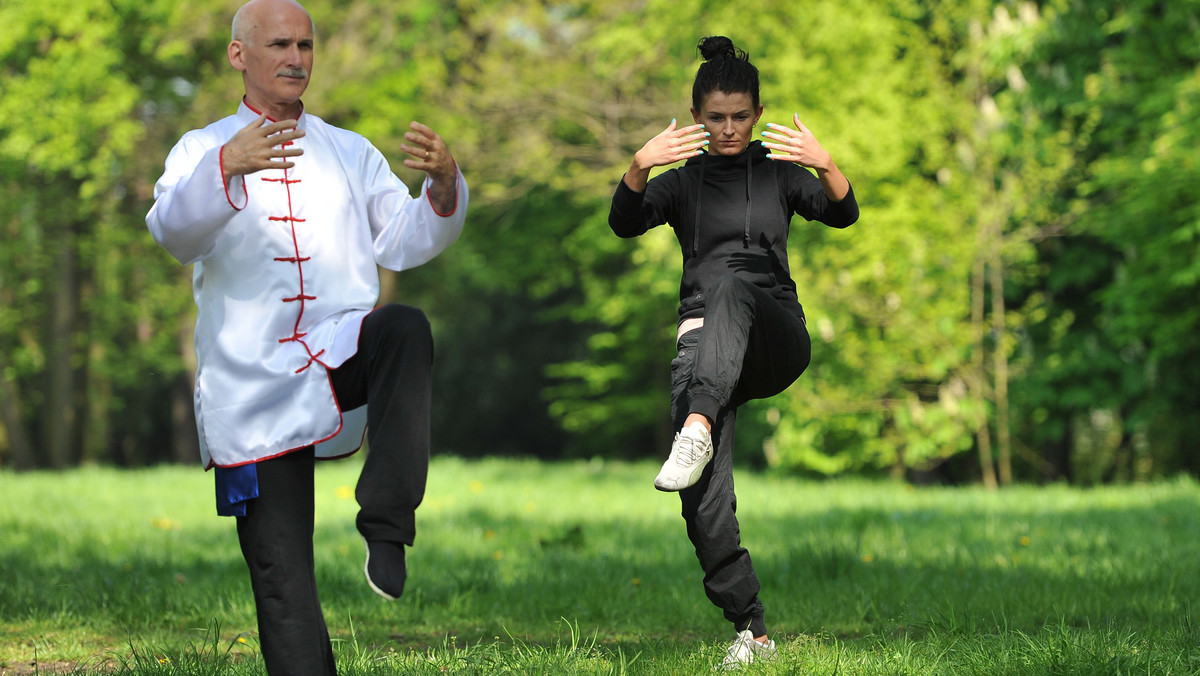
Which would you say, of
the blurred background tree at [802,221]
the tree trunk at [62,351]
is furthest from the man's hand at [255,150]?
the tree trunk at [62,351]

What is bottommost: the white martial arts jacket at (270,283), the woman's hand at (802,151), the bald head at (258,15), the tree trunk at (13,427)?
the tree trunk at (13,427)

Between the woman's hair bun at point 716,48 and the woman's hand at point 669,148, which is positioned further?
the woman's hair bun at point 716,48

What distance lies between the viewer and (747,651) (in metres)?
3.82

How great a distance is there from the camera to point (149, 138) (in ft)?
65.8

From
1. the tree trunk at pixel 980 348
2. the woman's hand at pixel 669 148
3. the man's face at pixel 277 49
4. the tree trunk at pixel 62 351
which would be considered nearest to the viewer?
the man's face at pixel 277 49

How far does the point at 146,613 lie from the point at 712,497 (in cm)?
282

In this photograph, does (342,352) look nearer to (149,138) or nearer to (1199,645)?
(1199,645)

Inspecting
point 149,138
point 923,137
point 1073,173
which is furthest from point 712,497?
point 149,138

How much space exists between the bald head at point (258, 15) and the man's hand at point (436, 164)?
46 centimetres

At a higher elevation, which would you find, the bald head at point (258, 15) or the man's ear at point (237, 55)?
the bald head at point (258, 15)

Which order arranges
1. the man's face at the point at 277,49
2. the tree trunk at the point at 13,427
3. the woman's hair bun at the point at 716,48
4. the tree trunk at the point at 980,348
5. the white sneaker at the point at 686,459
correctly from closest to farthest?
the man's face at the point at 277,49
the white sneaker at the point at 686,459
the woman's hair bun at the point at 716,48
the tree trunk at the point at 980,348
the tree trunk at the point at 13,427

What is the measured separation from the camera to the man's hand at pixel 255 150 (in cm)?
300

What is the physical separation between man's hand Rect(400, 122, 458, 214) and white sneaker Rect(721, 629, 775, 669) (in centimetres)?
172

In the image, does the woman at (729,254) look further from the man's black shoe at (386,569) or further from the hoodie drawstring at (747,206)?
the man's black shoe at (386,569)
